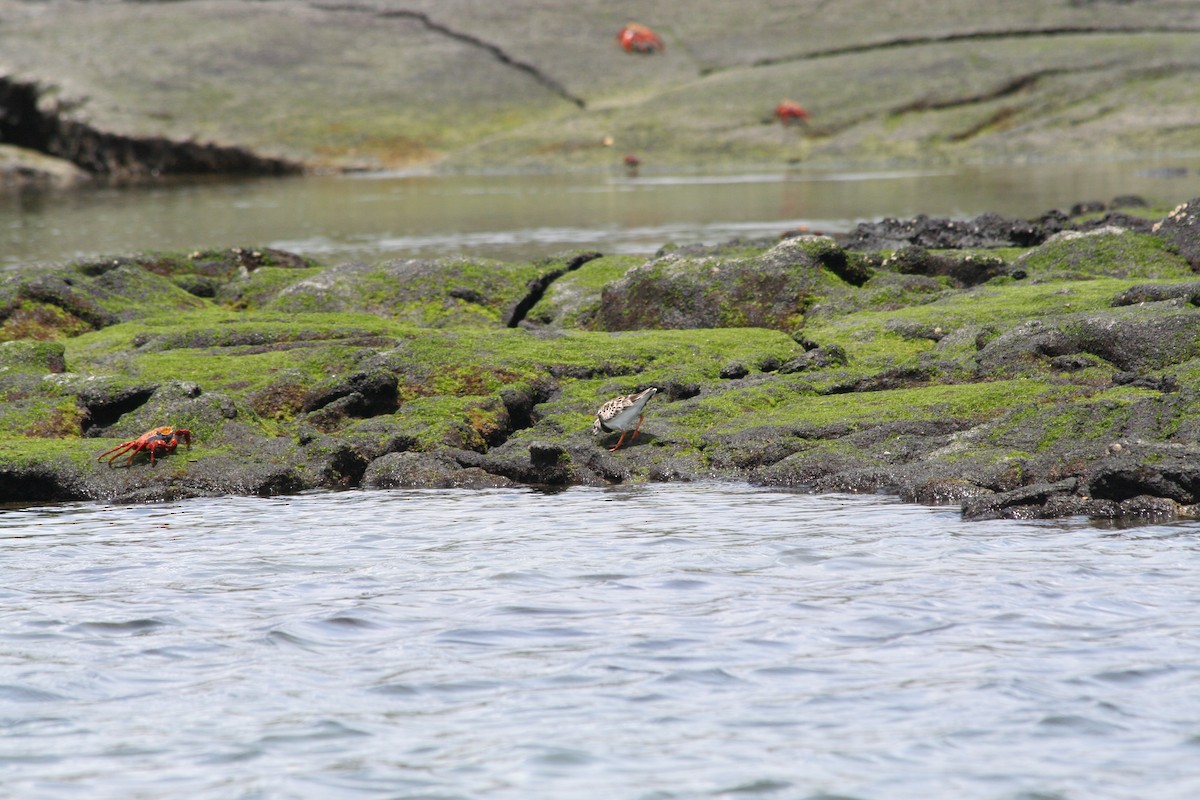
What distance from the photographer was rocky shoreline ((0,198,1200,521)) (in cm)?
1508

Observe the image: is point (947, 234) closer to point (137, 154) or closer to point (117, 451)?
point (117, 451)

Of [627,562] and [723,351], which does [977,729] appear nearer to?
[627,562]

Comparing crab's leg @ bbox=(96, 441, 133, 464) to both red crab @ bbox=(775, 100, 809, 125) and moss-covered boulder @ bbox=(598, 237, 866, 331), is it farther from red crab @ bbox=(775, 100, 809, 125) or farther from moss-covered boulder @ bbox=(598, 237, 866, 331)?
red crab @ bbox=(775, 100, 809, 125)

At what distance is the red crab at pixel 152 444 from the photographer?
1639 centimetres

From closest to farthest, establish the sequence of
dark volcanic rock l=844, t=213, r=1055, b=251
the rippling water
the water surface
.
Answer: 1. the rippling water
2. dark volcanic rock l=844, t=213, r=1055, b=251
3. the water surface

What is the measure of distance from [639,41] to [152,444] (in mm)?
105750

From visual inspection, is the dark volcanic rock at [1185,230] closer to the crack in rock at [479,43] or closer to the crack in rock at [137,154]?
Answer: the crack in rock at [137,154]

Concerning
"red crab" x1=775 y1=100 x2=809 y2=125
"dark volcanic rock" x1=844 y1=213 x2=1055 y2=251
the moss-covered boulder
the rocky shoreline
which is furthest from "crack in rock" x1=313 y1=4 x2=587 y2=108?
the moss-covered boulder

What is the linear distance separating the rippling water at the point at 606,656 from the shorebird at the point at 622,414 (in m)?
1.88

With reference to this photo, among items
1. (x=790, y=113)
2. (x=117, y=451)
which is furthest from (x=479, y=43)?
(x=117, y=451)

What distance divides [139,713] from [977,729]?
5430 millimetres

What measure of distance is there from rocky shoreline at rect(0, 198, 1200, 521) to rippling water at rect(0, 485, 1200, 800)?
1.41 m

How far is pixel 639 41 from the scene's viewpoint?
4611 inches

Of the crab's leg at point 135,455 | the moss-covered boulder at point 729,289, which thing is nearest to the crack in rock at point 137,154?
the moss-covered boulder at point 729,289
